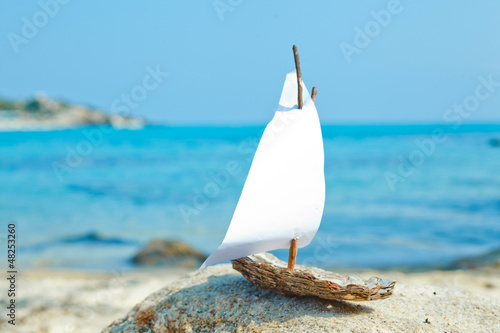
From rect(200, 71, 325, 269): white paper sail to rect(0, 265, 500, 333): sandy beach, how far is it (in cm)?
142

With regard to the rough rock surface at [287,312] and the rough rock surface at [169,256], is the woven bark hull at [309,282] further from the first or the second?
the rough rock surface at [169,256]

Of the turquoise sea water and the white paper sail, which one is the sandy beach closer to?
the turquoise sea water

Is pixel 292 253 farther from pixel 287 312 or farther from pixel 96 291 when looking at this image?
pixel 96 291

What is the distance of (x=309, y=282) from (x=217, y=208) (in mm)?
11793

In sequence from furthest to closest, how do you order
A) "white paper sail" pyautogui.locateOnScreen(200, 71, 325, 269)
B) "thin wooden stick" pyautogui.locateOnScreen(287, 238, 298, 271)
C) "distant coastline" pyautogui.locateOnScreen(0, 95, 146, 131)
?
1. "distant coastline" pyautogui.locateOnScreen(0, 95, 146, 131)
2. "thin wooden stick" pyautogui.locateOnScreen(287, 238, 298, 271)
3. "white paper sail" pyautogui.locateOnScreen(200, 71, 325, 269)

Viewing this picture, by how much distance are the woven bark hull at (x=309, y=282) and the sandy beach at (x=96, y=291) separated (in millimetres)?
946

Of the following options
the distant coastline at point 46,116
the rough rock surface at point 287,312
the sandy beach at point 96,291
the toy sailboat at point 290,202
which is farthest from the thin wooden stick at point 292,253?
the distant coastline at point 46,116

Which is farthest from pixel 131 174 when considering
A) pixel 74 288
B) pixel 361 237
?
pixel 74 288

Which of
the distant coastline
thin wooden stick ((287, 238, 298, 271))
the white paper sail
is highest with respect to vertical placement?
the distant coastline

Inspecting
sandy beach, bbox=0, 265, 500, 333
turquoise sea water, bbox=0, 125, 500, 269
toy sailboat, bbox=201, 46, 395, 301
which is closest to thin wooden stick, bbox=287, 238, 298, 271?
toy sailboat, bbox=201, 46, 395, 301

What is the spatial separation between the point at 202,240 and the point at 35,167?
19.4 m

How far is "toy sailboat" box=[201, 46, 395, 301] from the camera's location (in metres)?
3.23

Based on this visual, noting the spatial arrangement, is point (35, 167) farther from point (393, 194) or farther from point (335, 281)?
point (335, 281)

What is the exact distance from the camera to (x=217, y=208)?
15.0m
